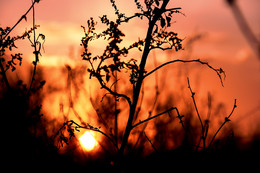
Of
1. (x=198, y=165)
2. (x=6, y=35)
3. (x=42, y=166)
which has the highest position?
(x=6, y=35)

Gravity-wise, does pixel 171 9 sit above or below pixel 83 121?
above

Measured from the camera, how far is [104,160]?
12242mm

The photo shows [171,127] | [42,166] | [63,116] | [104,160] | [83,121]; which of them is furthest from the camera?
[104,160]

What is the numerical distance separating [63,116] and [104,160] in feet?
16.8

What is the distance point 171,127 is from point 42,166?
4.90 metres

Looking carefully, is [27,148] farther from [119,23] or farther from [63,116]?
[119,23]

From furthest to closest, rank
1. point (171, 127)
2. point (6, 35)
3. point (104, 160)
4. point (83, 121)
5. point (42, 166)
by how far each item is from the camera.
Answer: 1. point (104, 160)
2. point (171, 127)
3. point (42, 166)
4. point (83, 121)
5. point (6, 35)

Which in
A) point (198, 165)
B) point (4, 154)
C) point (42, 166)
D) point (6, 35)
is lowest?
point (198, 165)

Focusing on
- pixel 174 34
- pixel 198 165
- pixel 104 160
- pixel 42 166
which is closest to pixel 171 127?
pixel 198 165

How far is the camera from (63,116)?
7883mm

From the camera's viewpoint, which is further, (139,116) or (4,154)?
(4,154)

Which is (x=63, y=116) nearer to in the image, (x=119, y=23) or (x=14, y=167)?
(x=14, y=167)

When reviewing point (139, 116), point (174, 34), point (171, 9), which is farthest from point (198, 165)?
point (171, 9)

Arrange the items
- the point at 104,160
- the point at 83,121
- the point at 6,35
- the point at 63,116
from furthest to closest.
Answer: the point at 104,160, the point at 63,116, the point at 83,121, the point at 6,35
